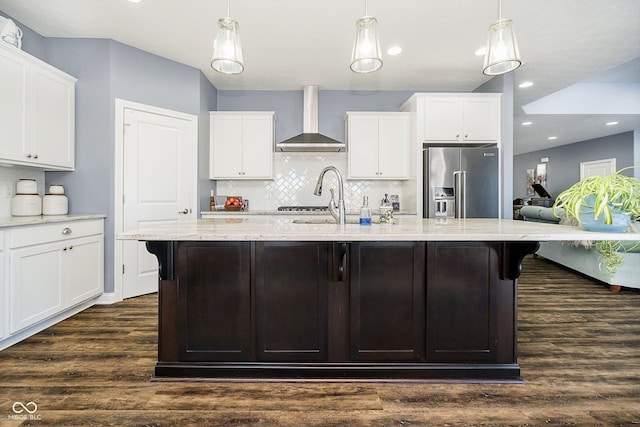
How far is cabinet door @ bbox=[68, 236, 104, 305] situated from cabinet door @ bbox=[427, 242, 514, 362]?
3.05m

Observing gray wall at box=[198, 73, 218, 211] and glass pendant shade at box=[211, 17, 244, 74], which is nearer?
glass pendant shade at box=[211, 17, 244, 74]

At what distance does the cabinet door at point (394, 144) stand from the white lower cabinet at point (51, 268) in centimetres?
352

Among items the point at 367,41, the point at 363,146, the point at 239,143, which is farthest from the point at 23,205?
the point at 363,146

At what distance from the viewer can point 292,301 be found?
1958 millimetres

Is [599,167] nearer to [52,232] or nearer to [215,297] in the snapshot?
[215,297]

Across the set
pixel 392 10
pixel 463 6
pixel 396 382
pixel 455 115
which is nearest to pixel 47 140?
pixel 392 10

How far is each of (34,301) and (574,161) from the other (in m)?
12.1

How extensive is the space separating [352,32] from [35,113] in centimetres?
301

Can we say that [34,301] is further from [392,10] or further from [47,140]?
[392,10]

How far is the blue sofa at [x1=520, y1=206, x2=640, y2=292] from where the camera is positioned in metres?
3.79

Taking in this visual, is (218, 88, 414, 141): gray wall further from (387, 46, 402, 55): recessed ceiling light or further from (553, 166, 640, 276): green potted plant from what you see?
(553, 166, 640, 276): green potted plant

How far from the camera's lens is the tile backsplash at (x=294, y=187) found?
4938 mm

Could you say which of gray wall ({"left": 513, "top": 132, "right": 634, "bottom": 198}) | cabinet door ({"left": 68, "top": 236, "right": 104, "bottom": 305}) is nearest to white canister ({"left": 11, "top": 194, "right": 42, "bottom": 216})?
cabinet door ({"left": 68, "top": 236, "right": 104, "bottom": 305})

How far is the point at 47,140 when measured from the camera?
3.03 metres
